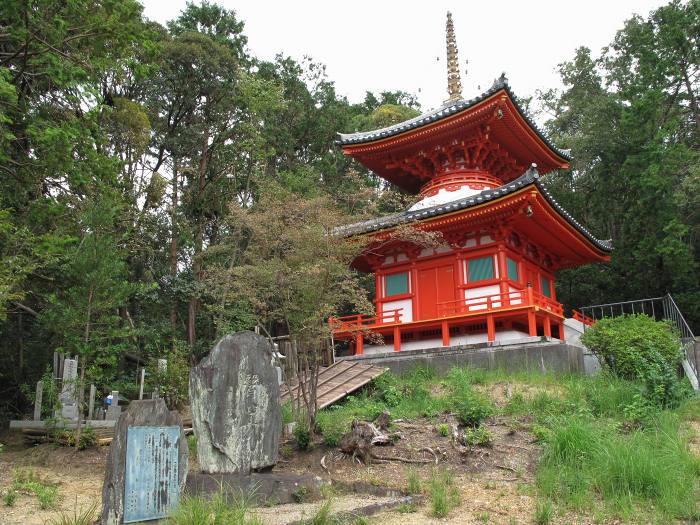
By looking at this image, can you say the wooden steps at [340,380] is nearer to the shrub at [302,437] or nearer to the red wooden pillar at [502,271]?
the shrub at [302,437]

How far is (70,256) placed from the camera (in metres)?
11.7

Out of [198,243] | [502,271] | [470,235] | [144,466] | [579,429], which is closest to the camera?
[144,466]

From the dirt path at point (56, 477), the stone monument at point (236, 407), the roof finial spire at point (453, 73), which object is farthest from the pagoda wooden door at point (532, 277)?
the dirt path at point (56, 477)

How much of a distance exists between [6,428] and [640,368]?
52.7 ft

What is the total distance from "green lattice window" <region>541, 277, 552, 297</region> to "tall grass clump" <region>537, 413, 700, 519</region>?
10775 mm

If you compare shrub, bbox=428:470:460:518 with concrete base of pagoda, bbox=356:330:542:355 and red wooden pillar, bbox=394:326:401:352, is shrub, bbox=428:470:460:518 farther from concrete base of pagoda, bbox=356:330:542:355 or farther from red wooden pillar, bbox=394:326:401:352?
red wooden pillar, bbox=394:326:401:352

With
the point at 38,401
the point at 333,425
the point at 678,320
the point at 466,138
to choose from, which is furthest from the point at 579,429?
the point at 466,138

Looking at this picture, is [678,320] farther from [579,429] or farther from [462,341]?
[579,429]

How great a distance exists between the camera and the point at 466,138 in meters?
17.6

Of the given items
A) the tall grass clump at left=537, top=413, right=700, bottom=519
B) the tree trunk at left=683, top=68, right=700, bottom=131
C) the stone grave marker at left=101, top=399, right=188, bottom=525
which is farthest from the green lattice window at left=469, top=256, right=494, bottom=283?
the tree trunk at left=683, top=68, right=700, bottom=131

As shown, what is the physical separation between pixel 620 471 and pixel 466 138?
12271mm

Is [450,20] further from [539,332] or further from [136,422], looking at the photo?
[136,422]

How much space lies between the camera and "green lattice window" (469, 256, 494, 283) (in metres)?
16.0

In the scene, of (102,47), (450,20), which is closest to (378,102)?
(450,20)
